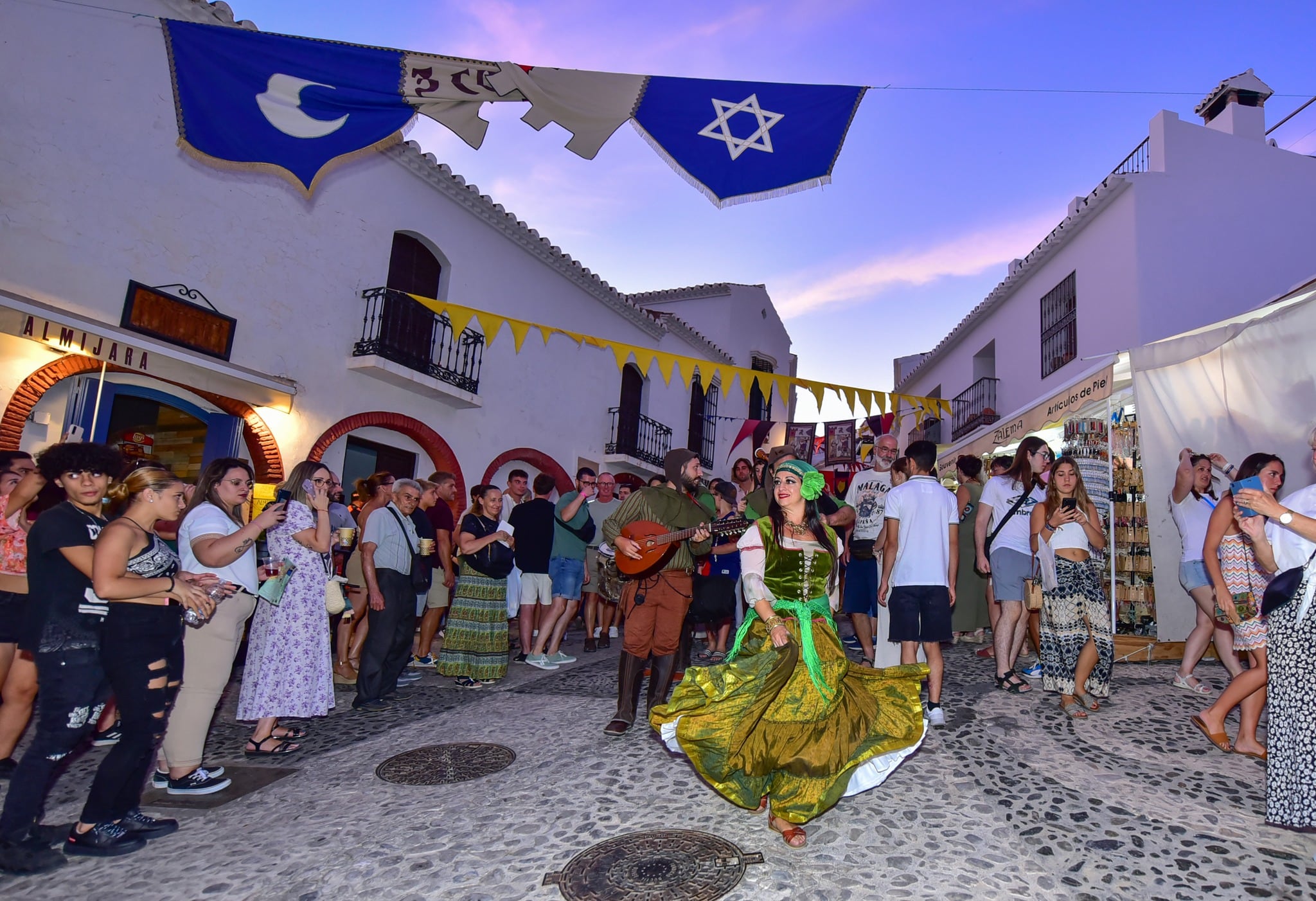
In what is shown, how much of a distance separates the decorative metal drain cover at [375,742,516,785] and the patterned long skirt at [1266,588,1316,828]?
3.50 meters

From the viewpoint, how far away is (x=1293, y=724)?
2.93m

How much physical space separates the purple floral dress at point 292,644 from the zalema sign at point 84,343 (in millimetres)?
4270

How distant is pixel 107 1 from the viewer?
7.85 m

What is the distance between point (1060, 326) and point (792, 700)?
1421 centimetres

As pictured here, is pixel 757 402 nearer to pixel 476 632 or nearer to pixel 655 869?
pixel 476 632

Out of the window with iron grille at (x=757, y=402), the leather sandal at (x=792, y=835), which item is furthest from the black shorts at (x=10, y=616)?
the window with iron grille at (x=757, y=402)

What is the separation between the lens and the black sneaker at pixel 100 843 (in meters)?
2.95

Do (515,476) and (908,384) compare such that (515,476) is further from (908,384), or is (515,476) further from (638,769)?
(908,384)

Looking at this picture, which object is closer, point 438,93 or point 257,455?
point 438,93

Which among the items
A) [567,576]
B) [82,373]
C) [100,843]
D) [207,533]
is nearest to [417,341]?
[82,373]

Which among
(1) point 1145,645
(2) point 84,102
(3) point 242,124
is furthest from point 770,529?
(2) point 84,102

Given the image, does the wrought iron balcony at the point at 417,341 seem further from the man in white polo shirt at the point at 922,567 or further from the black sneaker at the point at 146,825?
the black sneaker at the point at 146,825

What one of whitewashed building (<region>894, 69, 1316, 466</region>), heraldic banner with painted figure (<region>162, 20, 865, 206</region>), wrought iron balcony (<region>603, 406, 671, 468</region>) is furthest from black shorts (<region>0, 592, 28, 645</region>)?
wrought iron balcony (<region>603, 406, 671, 468</region>)

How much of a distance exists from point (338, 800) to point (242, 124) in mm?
4054
